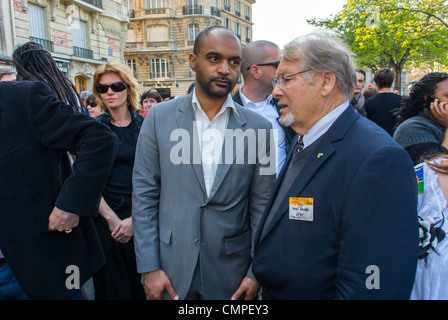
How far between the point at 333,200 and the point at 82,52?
2296 centimetres

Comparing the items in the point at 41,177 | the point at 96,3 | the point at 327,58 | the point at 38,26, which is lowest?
the point at 41,177

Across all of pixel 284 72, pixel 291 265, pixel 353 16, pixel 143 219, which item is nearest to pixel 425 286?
pixel 291 265

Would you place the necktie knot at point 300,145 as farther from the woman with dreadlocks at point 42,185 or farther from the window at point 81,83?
the window at point 81,83

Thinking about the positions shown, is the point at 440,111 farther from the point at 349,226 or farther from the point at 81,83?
the point at 81,83

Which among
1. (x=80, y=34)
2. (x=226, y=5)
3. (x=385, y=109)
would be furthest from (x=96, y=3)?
(x=226, y=5)

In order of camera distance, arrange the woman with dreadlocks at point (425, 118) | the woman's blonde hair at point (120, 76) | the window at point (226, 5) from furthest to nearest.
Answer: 1. the window at point (226, 5)
2. the woman's blonde hair at point (120, 76)
3. the woman with dreadlocks at point (425, 118)

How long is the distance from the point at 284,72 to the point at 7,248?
177cm

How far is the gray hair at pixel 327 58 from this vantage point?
→ 5.50ft

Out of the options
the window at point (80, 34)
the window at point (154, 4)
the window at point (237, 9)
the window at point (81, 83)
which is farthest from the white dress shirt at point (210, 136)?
the window at point (237, 9)

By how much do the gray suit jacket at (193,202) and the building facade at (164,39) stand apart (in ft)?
125

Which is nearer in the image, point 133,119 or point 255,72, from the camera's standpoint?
point 133,119

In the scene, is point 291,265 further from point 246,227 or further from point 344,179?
point 246,227

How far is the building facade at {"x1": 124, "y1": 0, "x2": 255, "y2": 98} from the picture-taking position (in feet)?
129

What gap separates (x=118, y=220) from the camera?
281 centimetres
